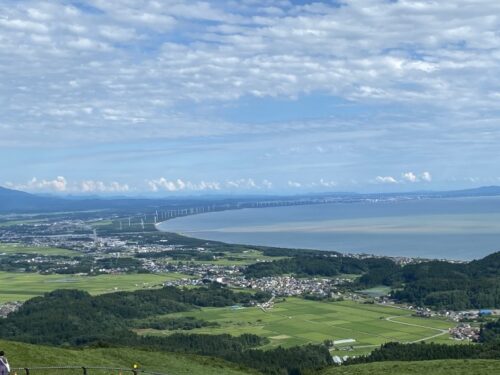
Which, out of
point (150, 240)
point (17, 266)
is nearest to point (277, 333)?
point (17, 266)

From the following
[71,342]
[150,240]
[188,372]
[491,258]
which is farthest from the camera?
[150,240]

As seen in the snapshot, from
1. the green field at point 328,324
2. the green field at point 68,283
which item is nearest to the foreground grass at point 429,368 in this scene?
the green field at point 328,324

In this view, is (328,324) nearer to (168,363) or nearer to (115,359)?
(168,363)

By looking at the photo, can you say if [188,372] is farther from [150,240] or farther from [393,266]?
[150,240]

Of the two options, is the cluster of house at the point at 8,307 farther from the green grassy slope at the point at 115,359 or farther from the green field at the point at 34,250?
the green field at the point at 34,250

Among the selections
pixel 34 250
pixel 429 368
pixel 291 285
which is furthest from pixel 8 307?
pixel 34 250

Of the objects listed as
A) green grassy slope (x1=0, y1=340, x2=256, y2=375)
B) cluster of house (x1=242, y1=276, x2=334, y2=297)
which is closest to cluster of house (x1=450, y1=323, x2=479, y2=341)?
cluster of house (x1=242, y1=276, x2=334, y2=297)
